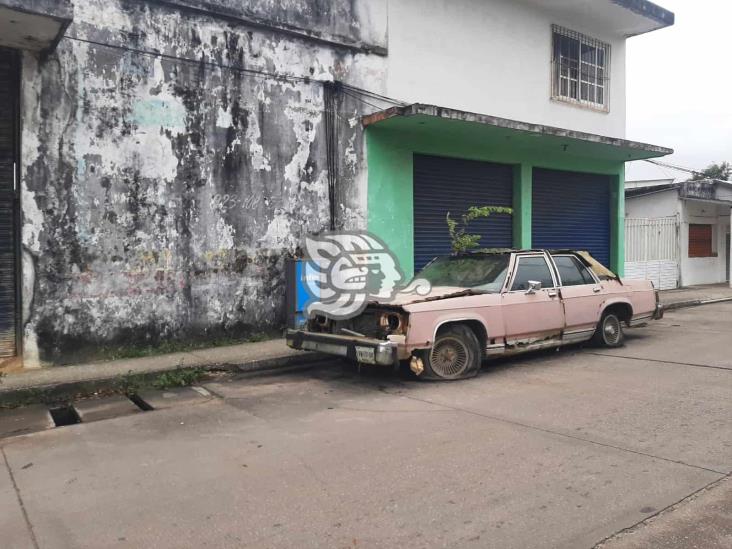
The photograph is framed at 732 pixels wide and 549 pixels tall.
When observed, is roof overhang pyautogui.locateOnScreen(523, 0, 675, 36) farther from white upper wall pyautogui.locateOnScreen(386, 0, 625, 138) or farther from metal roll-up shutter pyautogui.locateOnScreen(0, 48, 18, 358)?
metal roll-up shutter pyautogui.locateOnScreen(0, 48, 18, 358)

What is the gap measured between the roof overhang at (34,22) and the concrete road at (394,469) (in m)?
4.45

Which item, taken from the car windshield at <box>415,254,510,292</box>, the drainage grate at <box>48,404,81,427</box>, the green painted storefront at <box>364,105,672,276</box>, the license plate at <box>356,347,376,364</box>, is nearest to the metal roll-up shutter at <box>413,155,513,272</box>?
the green painted storefront at <box>364,105,672,276</box>

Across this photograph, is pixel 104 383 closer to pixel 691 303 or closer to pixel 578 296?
pixel 578 296

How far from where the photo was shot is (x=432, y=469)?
4094mm

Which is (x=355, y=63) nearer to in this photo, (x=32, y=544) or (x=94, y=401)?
(x=94, y=401)

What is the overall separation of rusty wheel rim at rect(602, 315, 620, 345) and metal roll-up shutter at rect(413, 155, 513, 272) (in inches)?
156

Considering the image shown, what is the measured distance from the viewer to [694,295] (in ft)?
53.8

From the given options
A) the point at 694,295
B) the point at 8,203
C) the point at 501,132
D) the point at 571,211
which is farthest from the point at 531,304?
the point at 694,295

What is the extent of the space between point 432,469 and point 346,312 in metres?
3.18

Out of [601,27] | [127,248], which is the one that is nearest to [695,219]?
[601,27]

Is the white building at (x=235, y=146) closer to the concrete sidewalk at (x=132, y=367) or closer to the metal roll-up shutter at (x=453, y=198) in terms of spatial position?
the metal roll-up shutter at (x=453, y=198)

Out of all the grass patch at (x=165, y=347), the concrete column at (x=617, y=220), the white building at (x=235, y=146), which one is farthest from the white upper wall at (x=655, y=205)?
the grass patch at (x=165, y=347)

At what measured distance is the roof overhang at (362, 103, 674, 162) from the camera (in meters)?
9.95

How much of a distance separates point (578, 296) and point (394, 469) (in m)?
5.00
